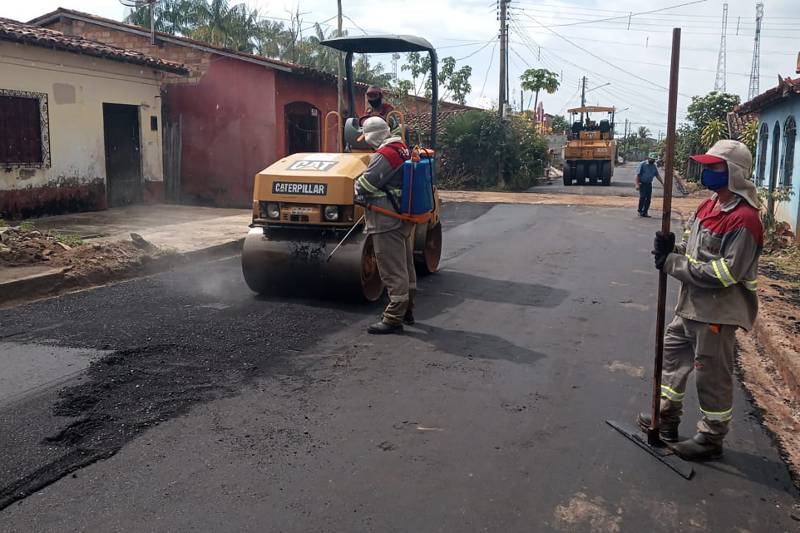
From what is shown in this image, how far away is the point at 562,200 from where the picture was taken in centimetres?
2141

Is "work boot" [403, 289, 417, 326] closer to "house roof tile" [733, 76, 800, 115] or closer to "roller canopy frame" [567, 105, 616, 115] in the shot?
"house roof tile" [733, 76, 800, 115]

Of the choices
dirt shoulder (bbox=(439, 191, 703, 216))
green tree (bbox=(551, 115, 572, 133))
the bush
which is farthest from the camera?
green tree (bbox=(551, 115, 572, 133))

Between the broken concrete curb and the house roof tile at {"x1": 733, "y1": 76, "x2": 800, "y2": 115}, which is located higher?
the house roof tile at {"x1": 733, "y1": 76, "x2": 800, "y2": 115}

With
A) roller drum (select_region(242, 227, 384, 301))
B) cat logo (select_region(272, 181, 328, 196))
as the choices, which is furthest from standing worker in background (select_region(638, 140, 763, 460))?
cat logo (select_region(272, 181, 328, 196))

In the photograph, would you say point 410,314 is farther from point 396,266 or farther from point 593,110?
point 593,110

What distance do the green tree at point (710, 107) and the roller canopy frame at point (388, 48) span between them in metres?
26.8

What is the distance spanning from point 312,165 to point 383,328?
1.94 m

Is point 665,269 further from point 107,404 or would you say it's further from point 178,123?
point 178,123

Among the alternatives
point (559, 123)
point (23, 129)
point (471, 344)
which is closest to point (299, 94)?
point (23, 129)

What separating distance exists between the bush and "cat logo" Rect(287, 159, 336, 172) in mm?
20354

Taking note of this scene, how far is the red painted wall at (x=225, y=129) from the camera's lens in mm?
16859

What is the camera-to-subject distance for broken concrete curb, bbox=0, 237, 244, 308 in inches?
290

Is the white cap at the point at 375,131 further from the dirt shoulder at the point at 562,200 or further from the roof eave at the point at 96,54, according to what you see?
the dirt shoulder at the point at 562,200

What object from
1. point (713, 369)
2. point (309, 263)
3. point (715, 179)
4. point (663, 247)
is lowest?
point (713, 369)
